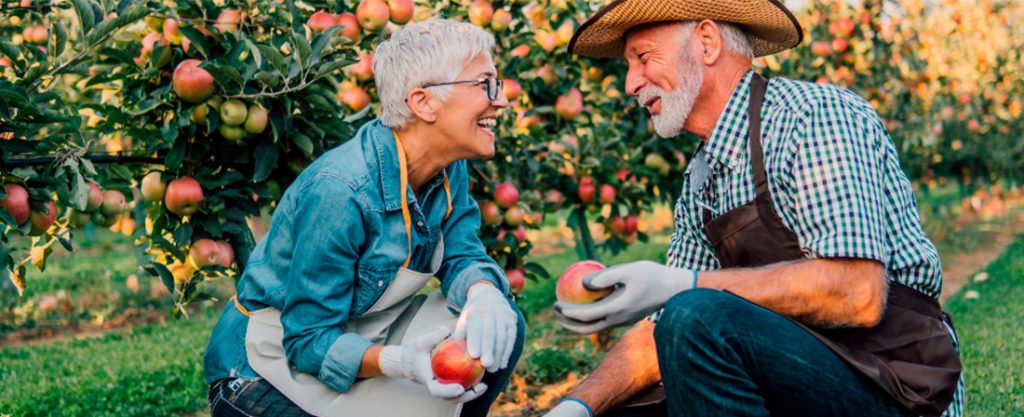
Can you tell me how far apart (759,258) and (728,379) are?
1.09 ft

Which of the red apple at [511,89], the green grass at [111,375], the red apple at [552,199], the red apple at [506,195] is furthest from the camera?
the red apple at [552,199]

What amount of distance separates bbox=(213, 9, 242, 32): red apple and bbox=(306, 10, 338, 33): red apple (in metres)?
0.19

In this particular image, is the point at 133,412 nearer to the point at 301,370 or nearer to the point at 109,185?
the point at 109,185

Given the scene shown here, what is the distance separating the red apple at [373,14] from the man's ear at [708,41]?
3.26 feet

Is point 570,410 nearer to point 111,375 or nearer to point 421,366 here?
point 421,366

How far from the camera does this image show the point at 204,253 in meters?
2.44

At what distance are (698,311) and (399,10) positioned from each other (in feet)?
4.98

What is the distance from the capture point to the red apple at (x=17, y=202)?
2.08m

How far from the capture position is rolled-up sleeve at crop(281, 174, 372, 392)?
183cm

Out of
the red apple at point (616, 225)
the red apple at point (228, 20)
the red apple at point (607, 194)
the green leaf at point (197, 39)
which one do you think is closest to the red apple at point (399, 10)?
the red apple at point (228, 20)

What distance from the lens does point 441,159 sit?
2.05 metres

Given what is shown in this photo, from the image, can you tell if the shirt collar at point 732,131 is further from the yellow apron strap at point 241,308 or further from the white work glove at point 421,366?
the yellow apron strap at point 241,308

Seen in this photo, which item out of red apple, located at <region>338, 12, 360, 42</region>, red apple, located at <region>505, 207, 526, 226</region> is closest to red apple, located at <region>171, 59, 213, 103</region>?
red apple, located at <region>338, 12, 360, 42</region>

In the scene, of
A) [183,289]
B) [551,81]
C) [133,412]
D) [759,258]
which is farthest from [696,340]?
[133,412]
